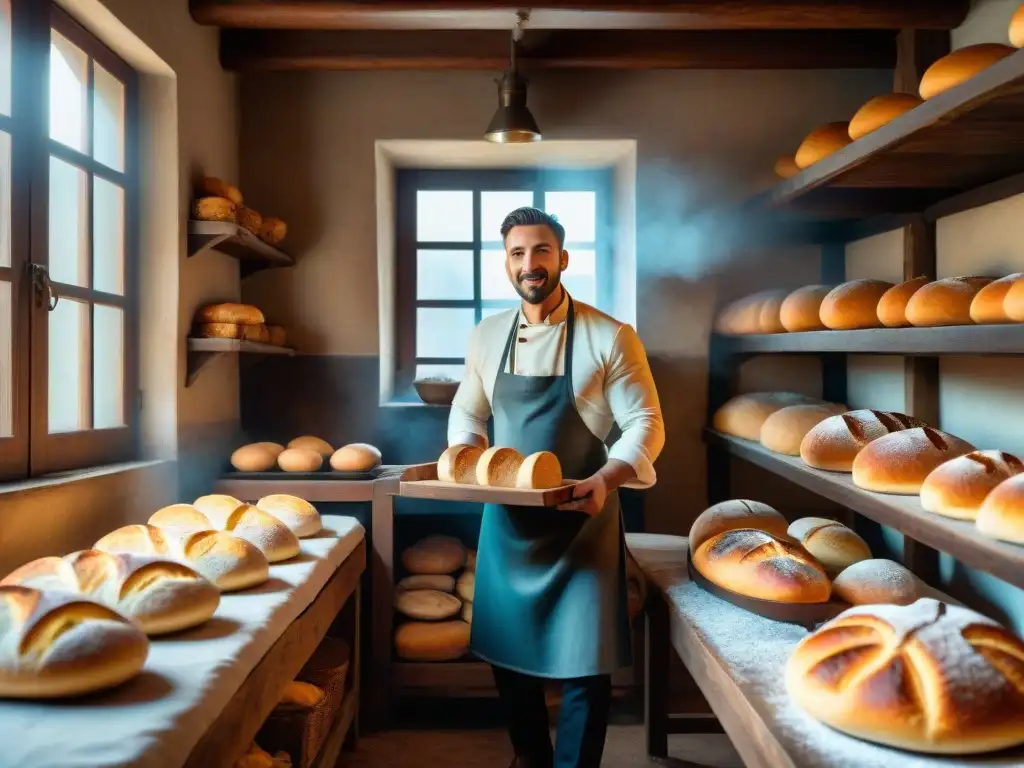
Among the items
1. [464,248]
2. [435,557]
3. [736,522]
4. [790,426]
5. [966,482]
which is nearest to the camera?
[966,482]

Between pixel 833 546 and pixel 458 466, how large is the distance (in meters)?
1.10

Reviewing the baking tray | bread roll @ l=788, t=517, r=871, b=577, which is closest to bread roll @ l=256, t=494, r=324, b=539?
the baking tray

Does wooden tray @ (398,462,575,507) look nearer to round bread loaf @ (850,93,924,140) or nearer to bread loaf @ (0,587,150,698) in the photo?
bread loaf @ (0,587,150,698)

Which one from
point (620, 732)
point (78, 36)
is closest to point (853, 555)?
point (620, 732)

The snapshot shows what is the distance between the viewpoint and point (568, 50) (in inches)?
130

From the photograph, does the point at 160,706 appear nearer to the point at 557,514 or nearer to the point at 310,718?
the point at 310,718

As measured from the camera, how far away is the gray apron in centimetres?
217

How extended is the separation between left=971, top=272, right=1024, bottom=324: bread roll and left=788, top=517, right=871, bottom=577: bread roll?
0.73 m

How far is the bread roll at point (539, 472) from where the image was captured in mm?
1984

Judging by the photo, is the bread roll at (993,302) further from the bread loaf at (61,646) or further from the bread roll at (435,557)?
the bread roll at (435,557)

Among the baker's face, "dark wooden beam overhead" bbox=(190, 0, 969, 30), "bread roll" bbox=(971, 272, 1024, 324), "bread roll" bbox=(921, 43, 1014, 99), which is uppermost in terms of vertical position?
"dark wooden beam overhead" bbox=(190, 0, 969, 30)

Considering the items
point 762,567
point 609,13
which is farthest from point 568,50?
point 762,567

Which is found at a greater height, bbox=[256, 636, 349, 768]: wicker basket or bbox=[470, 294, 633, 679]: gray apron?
bbox=[470, 294, 633, 679]: gray apron

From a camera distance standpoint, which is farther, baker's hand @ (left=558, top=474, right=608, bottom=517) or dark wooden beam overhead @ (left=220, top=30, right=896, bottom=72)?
dark wooden beam overhead @ (left=220, top=30, right=896, bottom=72)
